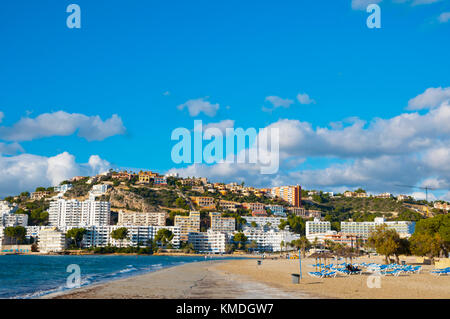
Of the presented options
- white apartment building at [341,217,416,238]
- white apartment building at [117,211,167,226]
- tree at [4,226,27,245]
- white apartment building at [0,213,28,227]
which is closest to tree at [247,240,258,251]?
white apartment building at [117,211,167,226]

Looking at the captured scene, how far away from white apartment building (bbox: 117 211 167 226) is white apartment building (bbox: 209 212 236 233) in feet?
64.4

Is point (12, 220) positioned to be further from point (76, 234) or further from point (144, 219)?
point (144, 219)

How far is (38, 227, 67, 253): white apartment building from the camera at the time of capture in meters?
147

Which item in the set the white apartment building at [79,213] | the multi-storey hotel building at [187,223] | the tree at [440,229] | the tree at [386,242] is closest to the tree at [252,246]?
the multi-storey hotel building at [187,223]

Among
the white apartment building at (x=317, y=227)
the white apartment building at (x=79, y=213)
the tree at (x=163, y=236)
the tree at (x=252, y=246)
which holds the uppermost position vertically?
the white apartment building at (x=79, y=213)

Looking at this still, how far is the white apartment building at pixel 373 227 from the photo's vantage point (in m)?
166

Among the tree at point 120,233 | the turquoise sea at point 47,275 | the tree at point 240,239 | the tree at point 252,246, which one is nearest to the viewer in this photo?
the turquoise sea at point 47,275

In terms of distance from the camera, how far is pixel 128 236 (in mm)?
154375

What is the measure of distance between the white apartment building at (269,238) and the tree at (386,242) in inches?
4707

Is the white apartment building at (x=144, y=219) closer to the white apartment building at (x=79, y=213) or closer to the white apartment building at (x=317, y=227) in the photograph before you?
the white apartment building at (x=79, y=213)

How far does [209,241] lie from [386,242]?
382 ft
